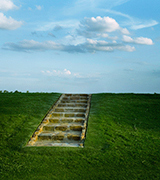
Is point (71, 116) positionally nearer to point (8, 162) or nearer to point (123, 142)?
point (123, 142)

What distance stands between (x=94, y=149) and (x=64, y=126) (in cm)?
230

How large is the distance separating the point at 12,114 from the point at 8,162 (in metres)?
3.85

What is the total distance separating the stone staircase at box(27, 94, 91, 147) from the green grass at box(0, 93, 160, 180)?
12.2 inches

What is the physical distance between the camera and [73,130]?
8.88 meters

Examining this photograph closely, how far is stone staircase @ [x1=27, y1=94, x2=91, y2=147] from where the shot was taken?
7928 mm

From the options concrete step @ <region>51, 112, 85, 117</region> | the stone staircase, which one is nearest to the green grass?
the stone staircase

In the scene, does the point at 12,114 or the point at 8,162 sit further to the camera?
the point at 12,114

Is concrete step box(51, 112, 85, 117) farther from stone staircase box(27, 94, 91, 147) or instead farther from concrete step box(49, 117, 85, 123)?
concrete step box(49, 117, 85, 123)

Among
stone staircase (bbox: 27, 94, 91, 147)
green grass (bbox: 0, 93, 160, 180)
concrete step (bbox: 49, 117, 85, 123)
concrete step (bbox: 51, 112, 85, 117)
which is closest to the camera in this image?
green grass (bbox: 0, 93, 160, 180)

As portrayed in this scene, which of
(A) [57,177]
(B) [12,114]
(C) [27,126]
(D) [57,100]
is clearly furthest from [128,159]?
(D) [57,100]

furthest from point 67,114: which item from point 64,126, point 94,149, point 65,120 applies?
point 94,149

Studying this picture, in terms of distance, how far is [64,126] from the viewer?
8961 millimetres

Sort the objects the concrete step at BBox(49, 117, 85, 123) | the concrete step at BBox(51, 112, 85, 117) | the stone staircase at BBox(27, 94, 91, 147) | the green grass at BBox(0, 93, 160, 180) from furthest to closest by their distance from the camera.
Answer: the concrete step at BBox(51, 112, 85, 117) → the concrete step at BBox(49, 117, 85, 123) → the stone staircase at BBox(27, 94, 91, 147) → the green grass at BBox(0, 93, 160, 180)

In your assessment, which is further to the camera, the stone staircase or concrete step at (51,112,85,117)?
concrete step at (51,112,85,117)
